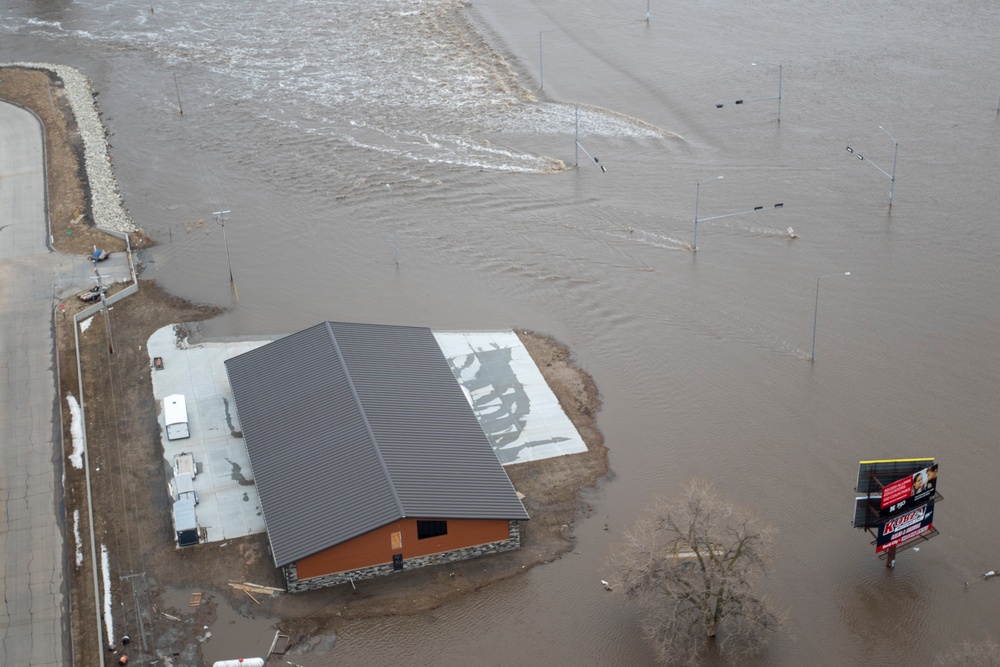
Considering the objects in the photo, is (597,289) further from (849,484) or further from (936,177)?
(936,177)

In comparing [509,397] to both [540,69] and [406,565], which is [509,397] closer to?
[406,565]

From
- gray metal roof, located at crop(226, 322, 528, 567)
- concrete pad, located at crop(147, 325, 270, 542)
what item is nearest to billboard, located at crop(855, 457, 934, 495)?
gray metal roof, located at crop(226, 322, 528, 567)

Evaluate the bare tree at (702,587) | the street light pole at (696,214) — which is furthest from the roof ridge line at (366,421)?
the street light pole at (696,214)

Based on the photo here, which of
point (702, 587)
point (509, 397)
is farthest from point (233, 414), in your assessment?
point (702, 587)

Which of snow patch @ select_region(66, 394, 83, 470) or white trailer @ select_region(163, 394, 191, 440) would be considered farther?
white trailer @ select_region(163, 394, 191, 440)

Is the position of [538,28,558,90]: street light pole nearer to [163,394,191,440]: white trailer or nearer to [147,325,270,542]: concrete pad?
[147,325,270,542]: concrete pad

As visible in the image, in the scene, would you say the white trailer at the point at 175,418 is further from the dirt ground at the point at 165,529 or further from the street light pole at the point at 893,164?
the street light pole at the point at 893,164

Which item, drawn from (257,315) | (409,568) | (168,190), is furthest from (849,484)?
(168,190)
